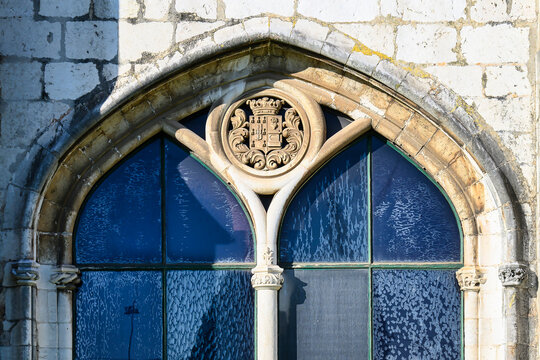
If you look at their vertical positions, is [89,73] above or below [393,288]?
above

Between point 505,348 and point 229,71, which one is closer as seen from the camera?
point 505,348

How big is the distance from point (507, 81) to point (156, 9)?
259 cm

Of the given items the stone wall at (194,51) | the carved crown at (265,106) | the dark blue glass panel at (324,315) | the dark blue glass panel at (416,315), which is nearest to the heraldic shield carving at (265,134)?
the carved crown at (265,106)

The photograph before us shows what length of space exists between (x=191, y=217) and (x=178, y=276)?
446 mm

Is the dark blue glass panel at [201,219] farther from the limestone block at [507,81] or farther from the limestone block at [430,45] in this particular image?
the limestone block at [507,81]

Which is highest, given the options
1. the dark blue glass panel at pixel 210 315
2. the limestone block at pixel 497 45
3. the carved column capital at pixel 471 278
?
the limestone block at pixel 497 45

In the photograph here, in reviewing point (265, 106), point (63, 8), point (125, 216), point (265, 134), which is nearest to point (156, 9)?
point (63, 8)

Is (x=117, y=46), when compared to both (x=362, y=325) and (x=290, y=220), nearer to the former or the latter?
(x=290, y=220)

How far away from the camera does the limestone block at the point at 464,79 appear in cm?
831

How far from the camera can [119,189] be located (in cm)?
866

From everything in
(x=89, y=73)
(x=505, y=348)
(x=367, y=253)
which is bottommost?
(x=505, y=348)

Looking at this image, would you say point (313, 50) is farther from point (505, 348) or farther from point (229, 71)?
point (505, 348)

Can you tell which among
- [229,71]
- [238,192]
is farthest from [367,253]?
[229,71]

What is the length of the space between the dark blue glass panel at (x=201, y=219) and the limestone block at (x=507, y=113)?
6.30 ft
